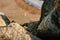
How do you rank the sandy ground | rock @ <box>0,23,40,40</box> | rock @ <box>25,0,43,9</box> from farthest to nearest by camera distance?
rock @ <box>25,0,43,9</box>
the sandy ground
rock @ <box>0,23,40,40</box>

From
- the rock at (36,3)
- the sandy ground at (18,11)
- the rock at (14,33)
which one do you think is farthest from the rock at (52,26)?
the rock at (36,3)

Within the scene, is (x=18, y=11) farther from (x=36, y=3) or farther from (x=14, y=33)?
(x=14, y=33)

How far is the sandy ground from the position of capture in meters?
25.5

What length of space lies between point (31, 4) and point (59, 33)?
2330 centimetres

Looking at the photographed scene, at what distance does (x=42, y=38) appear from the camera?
8492 millimetres

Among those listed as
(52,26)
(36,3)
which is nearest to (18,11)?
(36,3)

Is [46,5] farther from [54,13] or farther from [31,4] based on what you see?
[31,4]

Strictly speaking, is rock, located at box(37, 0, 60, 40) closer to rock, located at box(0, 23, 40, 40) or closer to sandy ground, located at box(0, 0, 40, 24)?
rock, located at box(0, 23, 40, 40)

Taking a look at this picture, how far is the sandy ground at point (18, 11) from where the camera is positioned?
2555 cm

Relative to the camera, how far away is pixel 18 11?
28.3 metres

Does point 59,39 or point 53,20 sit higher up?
point 53,20

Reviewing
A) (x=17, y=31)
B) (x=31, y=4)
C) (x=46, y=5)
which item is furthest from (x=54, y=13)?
(x=31, y=4)

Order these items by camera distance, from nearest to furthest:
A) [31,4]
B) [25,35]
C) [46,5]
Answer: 1. [25,35]
2. [46,5]
3. [31,4]

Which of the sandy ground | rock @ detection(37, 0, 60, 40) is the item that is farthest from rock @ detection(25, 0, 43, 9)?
rock @ detection(37, 0, 60, 40)
